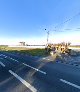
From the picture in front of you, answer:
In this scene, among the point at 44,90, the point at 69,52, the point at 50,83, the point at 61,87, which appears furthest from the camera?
the point at 69,52

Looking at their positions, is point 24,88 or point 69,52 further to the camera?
point 69,52

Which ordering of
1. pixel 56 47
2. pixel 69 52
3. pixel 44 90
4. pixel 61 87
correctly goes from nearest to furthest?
pixel 44 90
pixel 61 87
pixel 69 52
pixel 56 47

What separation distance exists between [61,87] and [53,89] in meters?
0.64

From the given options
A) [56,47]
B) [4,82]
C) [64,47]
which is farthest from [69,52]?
[4,82]

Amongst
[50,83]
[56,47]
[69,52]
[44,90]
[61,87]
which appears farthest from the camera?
[56,47]

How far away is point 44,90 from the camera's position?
10172 millimetres

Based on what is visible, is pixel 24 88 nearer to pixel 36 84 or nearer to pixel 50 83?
pixel 36 84

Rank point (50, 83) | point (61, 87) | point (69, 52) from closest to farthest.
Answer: point (61, 87) < point (50, 83) < point (69, 52)

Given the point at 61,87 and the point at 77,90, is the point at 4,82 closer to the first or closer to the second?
the point at 61,87

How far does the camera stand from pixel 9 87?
36.1 ft

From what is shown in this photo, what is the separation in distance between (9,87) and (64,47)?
3360 centimetres

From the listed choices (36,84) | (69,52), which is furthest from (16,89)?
(69,52)

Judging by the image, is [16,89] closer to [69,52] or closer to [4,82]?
[4,82]

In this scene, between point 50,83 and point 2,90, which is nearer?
point 2,90
